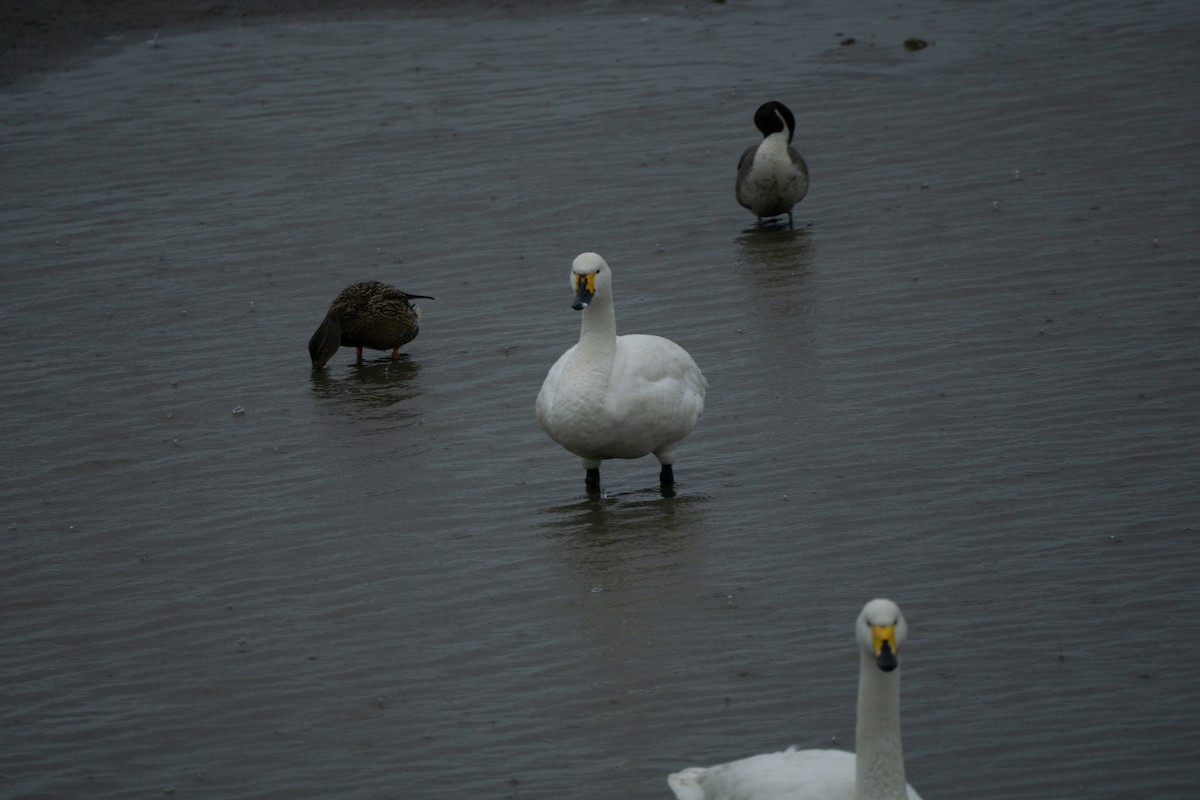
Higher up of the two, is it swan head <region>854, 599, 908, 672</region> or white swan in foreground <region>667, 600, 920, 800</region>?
swan head <region>854, 599, 908, 672</region>

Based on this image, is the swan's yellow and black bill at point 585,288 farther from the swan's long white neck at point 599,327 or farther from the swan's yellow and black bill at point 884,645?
the swan's yellow and black bill at point 884,645

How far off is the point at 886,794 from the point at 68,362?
887 centimetres

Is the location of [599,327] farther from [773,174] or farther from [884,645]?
[773,174]

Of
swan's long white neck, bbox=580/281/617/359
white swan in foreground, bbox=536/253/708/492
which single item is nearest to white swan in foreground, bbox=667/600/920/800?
white swan in foreground, bbox=536/253/708/492

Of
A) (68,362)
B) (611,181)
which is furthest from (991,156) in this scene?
(68,362)

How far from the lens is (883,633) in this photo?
5477mm

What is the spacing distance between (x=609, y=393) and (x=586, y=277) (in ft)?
2.21

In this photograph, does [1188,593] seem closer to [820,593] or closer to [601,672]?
[820,593]

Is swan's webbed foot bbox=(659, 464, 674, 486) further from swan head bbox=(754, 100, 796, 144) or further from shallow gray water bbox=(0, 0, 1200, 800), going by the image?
swan head bbox=(754, 100, 796, 144)

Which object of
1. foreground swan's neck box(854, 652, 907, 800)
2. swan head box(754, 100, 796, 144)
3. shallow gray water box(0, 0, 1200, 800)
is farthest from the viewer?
swan head box(754, 100, 796, 144)

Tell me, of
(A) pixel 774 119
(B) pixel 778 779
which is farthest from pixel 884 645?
(A) pixel 774 119

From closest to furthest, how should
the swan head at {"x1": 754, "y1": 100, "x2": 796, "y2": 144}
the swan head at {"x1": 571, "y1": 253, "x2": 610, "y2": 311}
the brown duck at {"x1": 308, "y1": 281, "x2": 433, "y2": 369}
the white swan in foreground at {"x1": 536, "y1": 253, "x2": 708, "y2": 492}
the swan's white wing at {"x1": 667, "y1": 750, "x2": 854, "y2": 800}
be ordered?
the swan's white wing at {"x1": 667, "y1": 750, "x2": 854, "y2": 800}, the white swan in foreground at {"x1": 536, "y1": 253, "x2": 708, "y2": 492}, the swan head at {"x1": 571, "y1": 253, "x2": 610, "y2": 311}, the brown duck at {"x1": 308, "y1": 281, "x2": 433, "y2": 369}, the swan head at {"x1": 754, "y1": 100, "x2": 796, "y2": 144}

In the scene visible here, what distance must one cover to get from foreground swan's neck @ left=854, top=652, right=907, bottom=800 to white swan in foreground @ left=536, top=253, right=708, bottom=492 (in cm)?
369

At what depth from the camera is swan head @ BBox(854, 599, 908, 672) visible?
5.45 metres
